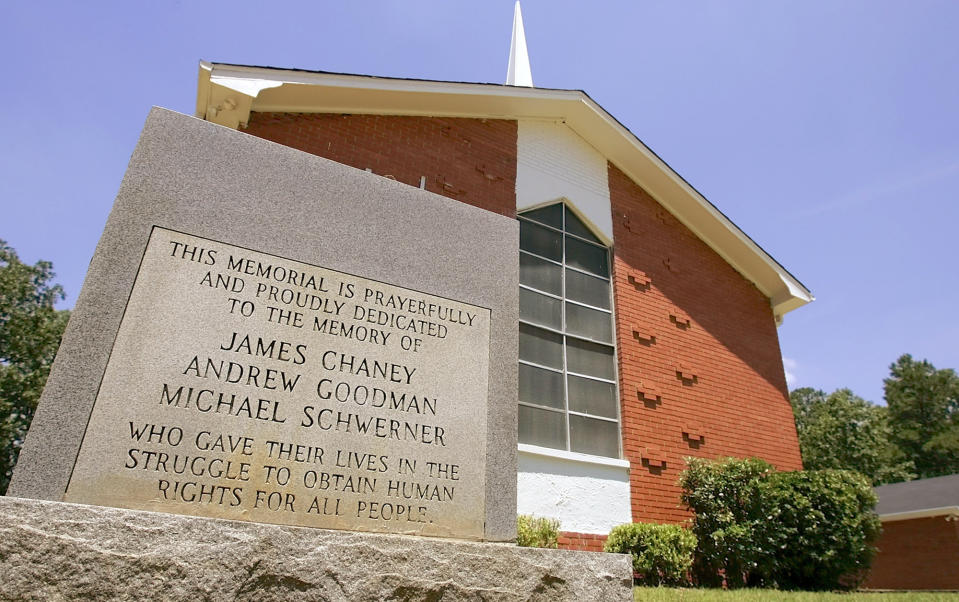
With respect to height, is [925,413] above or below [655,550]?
above

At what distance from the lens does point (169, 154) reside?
3.63 meters

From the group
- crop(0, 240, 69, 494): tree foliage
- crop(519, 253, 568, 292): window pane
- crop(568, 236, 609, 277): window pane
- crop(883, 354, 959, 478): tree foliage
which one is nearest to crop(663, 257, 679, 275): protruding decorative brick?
crop(568, 236, 609, 277): window pane

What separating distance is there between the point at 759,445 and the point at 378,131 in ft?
28.3

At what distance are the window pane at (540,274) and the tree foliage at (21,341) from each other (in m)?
22.7

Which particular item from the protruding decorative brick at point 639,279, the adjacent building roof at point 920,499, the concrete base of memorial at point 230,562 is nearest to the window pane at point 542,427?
the protruding decorative brick at point 639,279

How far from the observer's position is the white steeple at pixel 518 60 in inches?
720

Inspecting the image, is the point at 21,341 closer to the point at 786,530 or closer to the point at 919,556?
the point at 786,530

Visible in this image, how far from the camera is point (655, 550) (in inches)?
304

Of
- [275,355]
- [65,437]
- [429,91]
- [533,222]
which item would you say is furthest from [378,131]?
[65,437]

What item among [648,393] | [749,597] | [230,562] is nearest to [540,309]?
[648,393]

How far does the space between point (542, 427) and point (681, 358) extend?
3.35 m

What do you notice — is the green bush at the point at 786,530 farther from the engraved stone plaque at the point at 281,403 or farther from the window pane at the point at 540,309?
the engraved stone plaque at the point at 281,403

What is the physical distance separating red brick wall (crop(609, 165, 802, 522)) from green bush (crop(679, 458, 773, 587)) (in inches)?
21.8

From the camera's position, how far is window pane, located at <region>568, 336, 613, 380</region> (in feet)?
32.1
